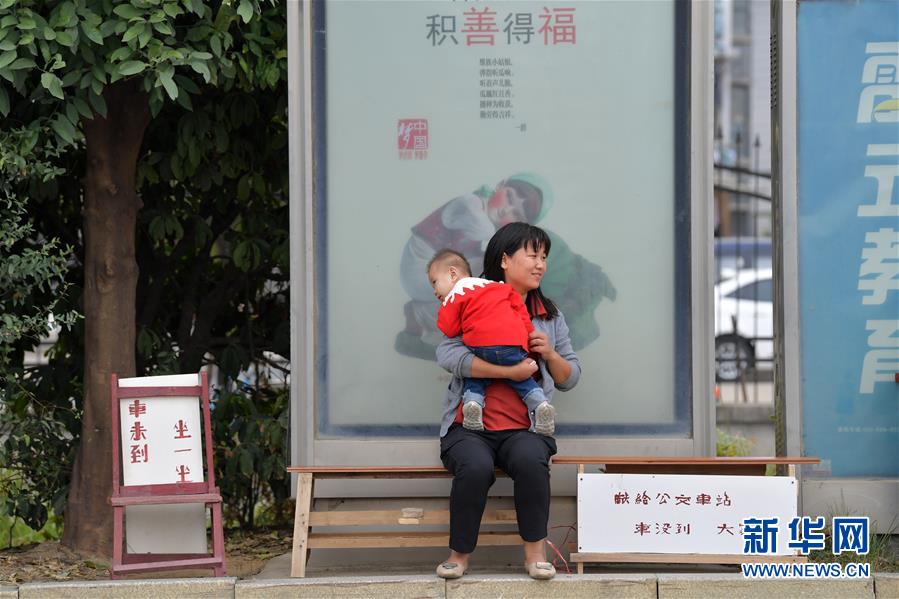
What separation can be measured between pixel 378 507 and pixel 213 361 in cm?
193

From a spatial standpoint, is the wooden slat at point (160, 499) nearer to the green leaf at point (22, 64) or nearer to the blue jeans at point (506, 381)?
the blue jeans at point (506, 381)

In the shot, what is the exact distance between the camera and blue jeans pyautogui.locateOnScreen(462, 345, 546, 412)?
478 centimetres

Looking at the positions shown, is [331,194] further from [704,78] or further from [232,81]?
[704,78]

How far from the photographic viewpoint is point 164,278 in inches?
266

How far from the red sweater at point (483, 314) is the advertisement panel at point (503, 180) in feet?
1.89

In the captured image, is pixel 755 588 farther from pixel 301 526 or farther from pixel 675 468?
pixel 301 526

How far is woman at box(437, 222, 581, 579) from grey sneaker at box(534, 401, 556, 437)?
0.05m

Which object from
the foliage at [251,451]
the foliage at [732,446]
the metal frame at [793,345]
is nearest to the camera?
the metal frame at [793,345]

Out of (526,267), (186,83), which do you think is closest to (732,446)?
(526,267)

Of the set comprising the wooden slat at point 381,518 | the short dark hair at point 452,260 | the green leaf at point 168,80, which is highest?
the green leaf at point 168,80

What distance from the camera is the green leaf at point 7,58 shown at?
189 inches

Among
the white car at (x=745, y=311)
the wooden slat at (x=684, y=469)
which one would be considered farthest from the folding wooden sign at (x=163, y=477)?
the white car at (x=745, y=311)

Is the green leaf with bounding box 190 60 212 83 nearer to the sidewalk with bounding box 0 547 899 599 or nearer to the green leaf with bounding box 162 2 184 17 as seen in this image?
the green leaf with bounding box 162 2 184 17

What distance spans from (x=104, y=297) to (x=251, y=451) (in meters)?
1.19
